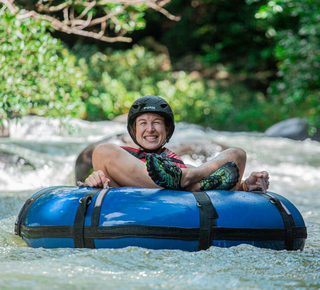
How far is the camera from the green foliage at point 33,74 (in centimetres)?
533

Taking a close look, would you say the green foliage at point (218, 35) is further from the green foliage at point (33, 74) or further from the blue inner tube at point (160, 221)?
the blue inner tube at point (160, 221)

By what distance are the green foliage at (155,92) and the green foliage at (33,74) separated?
26.2ft

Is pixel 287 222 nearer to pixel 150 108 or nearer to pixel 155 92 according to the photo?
pixel 150 108

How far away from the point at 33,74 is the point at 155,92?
31.1 ft

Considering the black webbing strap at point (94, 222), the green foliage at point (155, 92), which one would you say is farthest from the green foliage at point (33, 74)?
the green foliage at point (155, 92)

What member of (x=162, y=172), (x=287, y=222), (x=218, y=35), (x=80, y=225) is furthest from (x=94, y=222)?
(x=218, y=35)

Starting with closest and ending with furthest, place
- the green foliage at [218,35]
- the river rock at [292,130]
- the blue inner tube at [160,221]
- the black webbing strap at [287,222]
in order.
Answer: the blue inner tube at [160,221] < the black webbing strap at [287,222] < the river rock at [292,130] < the green foliage at [218,35]

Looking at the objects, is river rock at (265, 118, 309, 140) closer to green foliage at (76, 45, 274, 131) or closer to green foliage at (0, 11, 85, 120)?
green foliage at (76, 45, 274, 131)

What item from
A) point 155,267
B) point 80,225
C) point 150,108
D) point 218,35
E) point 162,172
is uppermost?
point 218,35

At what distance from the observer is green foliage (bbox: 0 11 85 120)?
17.5 feet

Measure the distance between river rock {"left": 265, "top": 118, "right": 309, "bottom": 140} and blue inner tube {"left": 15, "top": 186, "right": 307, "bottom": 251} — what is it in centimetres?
883

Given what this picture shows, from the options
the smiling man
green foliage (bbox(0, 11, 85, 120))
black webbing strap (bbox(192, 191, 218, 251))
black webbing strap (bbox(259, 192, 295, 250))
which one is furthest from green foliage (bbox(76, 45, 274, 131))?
black webbing strap (bbox(192, 191, 218, 251))

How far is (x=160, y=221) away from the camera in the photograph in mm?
2904

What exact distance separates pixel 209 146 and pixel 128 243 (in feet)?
15.0
